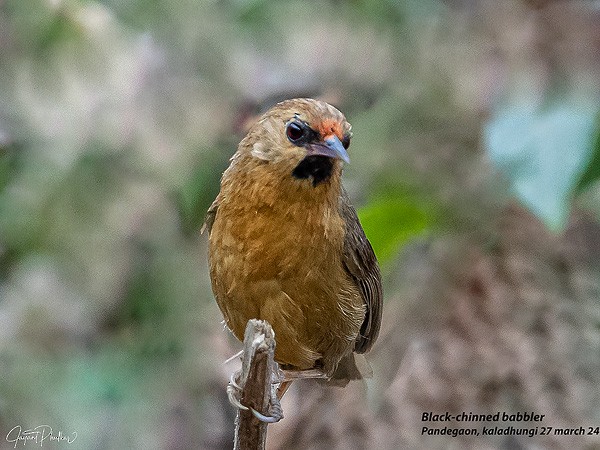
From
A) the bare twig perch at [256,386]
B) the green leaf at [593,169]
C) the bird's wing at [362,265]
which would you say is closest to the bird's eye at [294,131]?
the bird's wing at [362,265]

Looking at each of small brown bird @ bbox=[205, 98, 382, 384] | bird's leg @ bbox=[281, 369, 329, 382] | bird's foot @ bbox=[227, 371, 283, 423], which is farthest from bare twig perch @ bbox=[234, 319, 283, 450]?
bird's leg @ bbox=[281, 369, 329, 382]

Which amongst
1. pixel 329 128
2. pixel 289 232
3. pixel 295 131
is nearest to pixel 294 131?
pixel 295 131

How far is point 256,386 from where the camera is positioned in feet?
7.14

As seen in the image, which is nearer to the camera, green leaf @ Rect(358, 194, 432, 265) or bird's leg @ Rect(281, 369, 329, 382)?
bird's leg @ Rect(281, 369, 329, 382)

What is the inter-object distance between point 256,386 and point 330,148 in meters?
0.68

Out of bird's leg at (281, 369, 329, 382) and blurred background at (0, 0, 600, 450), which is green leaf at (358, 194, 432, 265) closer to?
blurred background at (0, 0, 600, 450)

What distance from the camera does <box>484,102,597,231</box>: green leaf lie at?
8.02 feet

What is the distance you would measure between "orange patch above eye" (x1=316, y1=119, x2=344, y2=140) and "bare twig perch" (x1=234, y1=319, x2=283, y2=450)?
0.58 meters

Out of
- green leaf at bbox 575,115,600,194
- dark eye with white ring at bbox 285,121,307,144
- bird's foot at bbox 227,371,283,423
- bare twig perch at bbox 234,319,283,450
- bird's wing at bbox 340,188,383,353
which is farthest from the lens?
bird's wing at bbox 340,188,383,353

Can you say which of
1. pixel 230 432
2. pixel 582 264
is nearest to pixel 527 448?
pixel 582 264

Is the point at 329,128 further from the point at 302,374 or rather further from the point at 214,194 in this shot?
the point at 214,194

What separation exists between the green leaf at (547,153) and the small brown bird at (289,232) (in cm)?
54

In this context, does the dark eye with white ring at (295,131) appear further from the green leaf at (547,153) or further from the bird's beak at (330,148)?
the green leaf at (547,153)

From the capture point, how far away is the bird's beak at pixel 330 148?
7.53 ft
